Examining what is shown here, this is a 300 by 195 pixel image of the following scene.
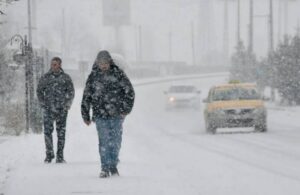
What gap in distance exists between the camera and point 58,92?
50.0 feet

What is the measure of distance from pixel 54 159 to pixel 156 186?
501 centimetres

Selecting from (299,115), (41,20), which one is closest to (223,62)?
(41,20)

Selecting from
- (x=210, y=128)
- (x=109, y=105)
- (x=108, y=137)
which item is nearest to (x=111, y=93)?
(x=109, y=105)

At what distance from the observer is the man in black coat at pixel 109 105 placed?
41.3ft

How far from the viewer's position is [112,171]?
502 inches

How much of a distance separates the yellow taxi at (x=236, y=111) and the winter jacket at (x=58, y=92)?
10957 millimetres

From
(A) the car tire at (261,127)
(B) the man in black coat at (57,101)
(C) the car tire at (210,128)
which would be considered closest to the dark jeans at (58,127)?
(B) the man in black coat at (57,101)

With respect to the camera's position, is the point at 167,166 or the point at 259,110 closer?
the point at 167,166

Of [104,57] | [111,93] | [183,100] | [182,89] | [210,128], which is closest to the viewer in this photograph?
[104,57]

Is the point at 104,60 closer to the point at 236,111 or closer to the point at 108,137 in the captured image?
the point at 108,137

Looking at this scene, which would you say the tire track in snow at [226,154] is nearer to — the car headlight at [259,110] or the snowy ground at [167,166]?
the snowy ground at [167,166]

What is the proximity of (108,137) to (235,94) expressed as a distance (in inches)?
581

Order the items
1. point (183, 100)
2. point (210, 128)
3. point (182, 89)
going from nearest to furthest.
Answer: point (210, 128), point (183, 100), point (182, 89)

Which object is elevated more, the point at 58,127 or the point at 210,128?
the point at 58,127
